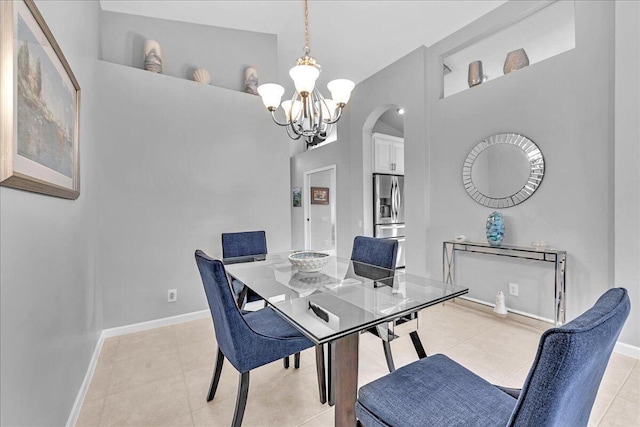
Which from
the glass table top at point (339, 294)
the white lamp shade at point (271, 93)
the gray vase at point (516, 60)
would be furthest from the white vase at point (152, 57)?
the gray vase at point (516, 60)

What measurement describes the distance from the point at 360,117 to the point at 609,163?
3.11 m

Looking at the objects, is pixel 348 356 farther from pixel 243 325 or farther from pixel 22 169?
pixel 22 169

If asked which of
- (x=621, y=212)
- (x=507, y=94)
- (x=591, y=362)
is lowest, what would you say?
(x=591, y=362)

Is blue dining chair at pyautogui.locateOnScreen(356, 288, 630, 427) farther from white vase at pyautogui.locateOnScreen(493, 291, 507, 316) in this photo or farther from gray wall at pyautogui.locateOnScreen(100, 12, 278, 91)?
gray wall at pyautogui.locateOnScreen(100, 12, 278, 91)

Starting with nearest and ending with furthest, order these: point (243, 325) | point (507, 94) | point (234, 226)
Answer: point (243, 325)
point (507, 94)
point (234, 226)

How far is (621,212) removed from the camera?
218 centimetres

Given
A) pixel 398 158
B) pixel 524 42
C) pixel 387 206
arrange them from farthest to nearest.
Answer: pixel 398 158
pixel 387 206
pixel 524 42

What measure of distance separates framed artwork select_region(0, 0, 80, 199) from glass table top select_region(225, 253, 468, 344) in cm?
105

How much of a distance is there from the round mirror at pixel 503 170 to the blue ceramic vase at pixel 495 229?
18 cm

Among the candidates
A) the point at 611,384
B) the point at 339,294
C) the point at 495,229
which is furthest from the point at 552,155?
the point at 339,294

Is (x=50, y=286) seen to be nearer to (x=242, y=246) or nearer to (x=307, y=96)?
(x=242, y=246)

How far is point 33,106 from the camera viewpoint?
1.12m

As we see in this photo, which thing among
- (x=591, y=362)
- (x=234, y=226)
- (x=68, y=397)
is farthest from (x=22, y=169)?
(x=234, y=226)

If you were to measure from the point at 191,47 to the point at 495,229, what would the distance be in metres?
3.71
